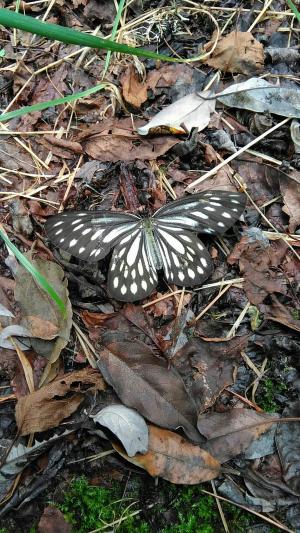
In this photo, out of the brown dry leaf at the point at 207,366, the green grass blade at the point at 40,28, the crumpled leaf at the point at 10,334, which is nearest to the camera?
the green grass blade at the point at 40,28

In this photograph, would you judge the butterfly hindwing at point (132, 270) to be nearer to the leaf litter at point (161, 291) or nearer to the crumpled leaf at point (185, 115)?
the leaf litter at point (161, 291)

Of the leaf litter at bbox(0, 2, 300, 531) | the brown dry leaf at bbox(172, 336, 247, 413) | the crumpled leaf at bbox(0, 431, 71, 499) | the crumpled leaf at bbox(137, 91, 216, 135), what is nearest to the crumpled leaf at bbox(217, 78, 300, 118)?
the leaf litter at bbox(0, 2, 300, 531)

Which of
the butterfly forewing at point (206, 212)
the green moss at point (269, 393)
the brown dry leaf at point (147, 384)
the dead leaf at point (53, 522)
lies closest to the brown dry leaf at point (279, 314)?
the green moss at point (269, 393)

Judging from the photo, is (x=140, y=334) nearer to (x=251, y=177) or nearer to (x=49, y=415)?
(x=49, y=415)

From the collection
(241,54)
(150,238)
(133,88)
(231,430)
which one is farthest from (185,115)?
(231,430)

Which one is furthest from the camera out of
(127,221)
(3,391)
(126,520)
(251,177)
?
(251,177)

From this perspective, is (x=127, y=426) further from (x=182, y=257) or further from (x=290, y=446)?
(x=182, y=257)

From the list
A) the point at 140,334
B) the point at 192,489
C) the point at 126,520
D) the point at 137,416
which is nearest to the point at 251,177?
the point at 140,334
